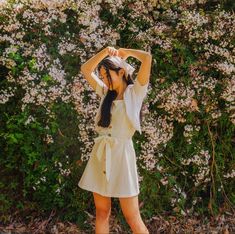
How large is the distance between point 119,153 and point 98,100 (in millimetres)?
1236

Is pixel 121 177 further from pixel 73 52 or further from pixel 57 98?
pixel 73 52

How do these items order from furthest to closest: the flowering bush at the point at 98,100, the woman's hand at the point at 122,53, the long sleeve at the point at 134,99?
the flowering bush at the point at 98,100 → the woman's hand at the point at 122,53 → the long sleeve at the point at 134,99

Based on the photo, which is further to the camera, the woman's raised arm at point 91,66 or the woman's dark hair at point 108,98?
the woman's raised arm at point 91,66

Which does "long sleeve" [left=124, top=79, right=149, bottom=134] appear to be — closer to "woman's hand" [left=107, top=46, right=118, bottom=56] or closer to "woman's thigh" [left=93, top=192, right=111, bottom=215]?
"woman's hand" [left=107, top=46, right=118, bottom=56]

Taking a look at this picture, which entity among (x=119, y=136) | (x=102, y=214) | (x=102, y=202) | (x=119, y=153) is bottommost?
(x=102, y=214)

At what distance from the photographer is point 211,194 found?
17.1 feet

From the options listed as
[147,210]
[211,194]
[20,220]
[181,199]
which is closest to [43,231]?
[20,220]

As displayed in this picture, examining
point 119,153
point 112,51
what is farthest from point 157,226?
point 112,51

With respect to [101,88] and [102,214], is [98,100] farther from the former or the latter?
[102,214]

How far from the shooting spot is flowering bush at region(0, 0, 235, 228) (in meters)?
4.83

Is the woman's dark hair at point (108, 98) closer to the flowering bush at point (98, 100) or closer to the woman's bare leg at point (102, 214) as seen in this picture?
the woman's bare leg at point (102, 214)

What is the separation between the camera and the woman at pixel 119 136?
373 centimetres

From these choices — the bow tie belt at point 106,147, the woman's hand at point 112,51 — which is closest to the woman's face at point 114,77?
the woman's hand at point 112,51

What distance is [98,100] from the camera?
4906 mm
